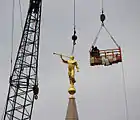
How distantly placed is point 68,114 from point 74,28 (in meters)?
8.23

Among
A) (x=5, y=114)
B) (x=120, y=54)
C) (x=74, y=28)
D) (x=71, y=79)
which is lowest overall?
(x=5, y=114)

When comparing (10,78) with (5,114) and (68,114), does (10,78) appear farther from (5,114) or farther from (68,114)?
(68,114)

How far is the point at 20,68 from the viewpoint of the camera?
4384cm

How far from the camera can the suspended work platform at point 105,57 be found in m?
31.6

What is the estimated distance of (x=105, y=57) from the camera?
31703 millimetres

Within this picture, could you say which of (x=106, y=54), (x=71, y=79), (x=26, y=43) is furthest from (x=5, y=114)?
(x=106, y=54)

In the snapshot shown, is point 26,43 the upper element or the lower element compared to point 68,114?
upper

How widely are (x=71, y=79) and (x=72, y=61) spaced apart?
5.24ft

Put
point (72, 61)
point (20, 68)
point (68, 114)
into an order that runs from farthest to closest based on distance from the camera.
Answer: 1. point (20, 68)
2. point (72, 61)
3. point (68, 114)

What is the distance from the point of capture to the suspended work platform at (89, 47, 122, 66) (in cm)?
3156

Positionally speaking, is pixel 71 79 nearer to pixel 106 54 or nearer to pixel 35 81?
pixel 106 54

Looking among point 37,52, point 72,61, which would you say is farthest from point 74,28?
point 37,52

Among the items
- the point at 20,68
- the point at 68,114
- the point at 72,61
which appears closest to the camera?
the point at 68,114

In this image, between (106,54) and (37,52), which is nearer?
(106,54)
